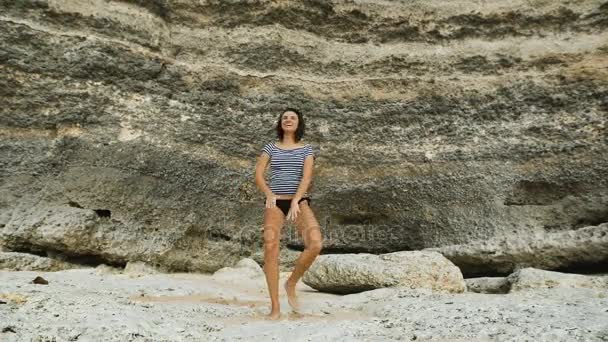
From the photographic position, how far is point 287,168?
3.61 meters

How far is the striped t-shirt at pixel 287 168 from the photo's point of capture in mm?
3572

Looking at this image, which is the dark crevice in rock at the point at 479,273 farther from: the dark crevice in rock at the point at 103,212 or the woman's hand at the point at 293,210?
the dark crevice in rock at the point at 103,212

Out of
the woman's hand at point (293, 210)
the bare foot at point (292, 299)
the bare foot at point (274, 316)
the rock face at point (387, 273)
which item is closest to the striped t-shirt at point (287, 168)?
the woman's hand at point (293, 210)

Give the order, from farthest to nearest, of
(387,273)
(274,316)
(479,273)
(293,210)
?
(479,273) < (387,273) < (293,210) < (274,316)

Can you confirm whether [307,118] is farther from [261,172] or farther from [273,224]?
[273,224]

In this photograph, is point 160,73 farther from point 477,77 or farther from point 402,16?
point 477,77

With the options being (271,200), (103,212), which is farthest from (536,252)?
(103,212)

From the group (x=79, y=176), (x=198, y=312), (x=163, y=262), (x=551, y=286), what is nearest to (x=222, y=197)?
(x=163, y=262)

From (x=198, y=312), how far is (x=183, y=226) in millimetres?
2666

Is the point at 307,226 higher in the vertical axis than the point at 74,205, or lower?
lower

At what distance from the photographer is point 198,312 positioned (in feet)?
11.6

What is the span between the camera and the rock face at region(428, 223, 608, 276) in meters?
5.52

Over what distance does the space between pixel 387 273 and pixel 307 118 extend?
2.58 metres

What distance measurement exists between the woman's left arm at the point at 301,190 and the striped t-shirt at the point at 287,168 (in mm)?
34
